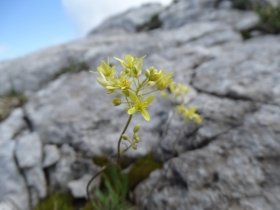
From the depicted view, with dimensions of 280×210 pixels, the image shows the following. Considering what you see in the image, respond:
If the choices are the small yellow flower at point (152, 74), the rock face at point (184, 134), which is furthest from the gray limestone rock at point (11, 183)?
the small yellow flower at point (152, 74)

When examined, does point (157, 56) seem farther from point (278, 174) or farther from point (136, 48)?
point (278, 174)

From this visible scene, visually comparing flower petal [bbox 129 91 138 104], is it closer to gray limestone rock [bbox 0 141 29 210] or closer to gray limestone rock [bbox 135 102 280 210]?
gray limestone rock [bbox 135 102 280 210]

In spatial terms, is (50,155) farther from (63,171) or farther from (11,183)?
(11,183)

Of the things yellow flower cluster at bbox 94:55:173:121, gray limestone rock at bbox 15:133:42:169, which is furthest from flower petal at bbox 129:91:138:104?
gray limestone rock at bbox 15:133:42:169

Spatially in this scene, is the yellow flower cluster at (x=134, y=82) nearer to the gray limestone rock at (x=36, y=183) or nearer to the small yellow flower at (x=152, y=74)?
the small yellow flower at (x=152, y=74)

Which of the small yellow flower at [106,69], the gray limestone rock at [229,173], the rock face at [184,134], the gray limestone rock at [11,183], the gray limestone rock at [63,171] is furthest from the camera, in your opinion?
the gray limestone rock at [63,171]

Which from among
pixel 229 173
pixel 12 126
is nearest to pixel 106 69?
pixel 229 173

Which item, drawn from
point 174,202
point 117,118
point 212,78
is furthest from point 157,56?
point 174,202
